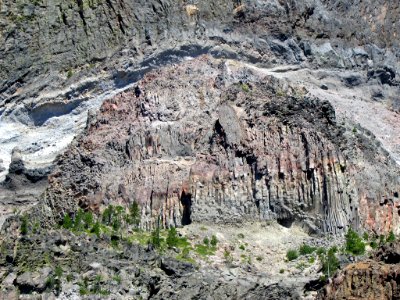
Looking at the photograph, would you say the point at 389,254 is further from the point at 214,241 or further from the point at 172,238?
the point at 172,238

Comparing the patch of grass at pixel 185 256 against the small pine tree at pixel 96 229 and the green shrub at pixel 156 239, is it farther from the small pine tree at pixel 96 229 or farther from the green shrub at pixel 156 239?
the small pine tree at pixel 96 229

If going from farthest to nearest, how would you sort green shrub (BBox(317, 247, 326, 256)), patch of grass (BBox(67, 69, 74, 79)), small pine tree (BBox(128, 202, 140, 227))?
1. patch of grass (BBox(67, 69, 74, 79))
2. small pine tree (BBox(128, 202, 140, 227))
3. green shrub (BBox(317, 247, 326, 256))

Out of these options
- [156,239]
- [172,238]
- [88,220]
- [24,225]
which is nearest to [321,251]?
[172,238]

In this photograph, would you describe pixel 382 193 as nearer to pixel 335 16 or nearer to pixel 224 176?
pixel 224 176

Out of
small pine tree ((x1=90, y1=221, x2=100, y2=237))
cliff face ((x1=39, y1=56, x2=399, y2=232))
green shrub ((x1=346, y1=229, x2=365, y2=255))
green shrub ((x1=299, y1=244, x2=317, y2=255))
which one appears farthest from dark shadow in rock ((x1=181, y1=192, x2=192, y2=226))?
green shrub ((x1=346, y1=229, x2=365, y2=255))

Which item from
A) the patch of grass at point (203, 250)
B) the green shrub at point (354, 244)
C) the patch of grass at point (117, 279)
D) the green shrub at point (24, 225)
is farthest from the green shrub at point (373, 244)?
the green shrub at point (24, 225)

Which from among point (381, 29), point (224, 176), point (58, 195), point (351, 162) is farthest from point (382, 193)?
point (381, 29)

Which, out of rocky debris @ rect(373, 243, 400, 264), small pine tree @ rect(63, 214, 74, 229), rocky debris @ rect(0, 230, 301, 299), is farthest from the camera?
small pine tree @ rect(63, 214, 74, 229)

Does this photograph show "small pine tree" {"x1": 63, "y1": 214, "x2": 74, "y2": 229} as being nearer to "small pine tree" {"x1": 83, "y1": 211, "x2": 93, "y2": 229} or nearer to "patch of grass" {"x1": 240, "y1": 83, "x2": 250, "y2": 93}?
"small pine tree" {"x1": 83, "y1": 211, "x2": 93, "y2": 229}
